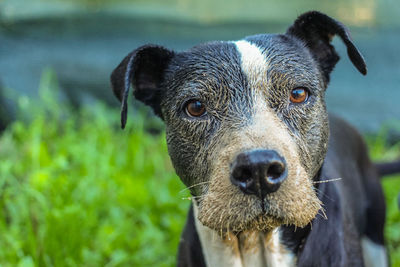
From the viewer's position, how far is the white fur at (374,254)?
3.65m

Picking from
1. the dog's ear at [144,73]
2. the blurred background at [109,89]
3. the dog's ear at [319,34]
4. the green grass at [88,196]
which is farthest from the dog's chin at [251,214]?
the blurred background at [109,89]

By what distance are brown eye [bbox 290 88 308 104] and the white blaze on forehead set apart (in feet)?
0.58

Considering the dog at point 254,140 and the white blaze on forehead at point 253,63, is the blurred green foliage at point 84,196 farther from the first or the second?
the white blaze on forehead at point 253,63

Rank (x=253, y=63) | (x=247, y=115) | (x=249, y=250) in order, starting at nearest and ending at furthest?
1. (x=247, y=115)
2. (x=253, y=63)
3. (x=249, y=250)

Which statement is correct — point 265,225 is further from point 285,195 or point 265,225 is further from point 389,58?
point 389,58

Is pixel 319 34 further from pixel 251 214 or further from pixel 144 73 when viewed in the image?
pixel 251 214

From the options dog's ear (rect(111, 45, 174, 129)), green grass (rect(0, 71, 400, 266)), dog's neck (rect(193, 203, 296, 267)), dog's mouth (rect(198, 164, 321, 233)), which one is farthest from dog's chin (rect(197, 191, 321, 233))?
green grass (rect(0, 71, 400, 266))

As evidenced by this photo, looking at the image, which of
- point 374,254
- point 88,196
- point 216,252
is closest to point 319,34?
point 216,252

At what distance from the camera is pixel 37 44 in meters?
6.23

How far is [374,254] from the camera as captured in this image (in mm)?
3703

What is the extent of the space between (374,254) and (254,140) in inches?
83.1

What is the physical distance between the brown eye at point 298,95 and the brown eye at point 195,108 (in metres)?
0.43

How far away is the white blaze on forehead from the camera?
240 cm

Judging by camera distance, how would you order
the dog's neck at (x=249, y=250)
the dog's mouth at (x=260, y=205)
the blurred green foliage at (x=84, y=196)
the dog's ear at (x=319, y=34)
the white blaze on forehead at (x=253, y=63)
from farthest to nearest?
the blurred green foliage at (x=84, y=196)
the dog's ear at (x=319, y=34)
the dog's neck at (x=249, y=250)
the white blaze on forehead at (x=253, y=63)
the dog's mouth at (x=260, y=205)
